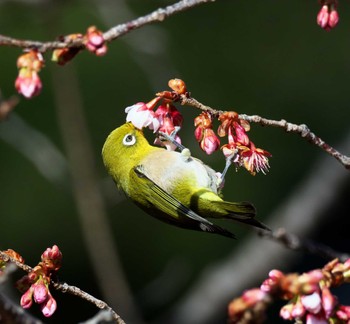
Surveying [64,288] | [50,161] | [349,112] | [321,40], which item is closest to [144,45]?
[50,161]

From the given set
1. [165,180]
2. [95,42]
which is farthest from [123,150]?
[95,42]

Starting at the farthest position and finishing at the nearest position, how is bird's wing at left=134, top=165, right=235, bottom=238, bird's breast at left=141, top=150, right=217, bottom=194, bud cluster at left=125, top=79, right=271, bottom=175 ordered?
bird's breast at left=141, top=150, right=217, bottom=194, bird's wing at left=134, top=165, right=235, bottom=238, bud cluster at left=125, top=79, right=271, bottom=175

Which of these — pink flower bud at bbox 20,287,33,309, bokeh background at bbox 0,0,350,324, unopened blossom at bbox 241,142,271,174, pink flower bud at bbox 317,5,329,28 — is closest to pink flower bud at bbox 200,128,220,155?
unopened blossom at bbox 241,142,271,174

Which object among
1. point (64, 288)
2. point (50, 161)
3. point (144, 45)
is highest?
point (144, 45)

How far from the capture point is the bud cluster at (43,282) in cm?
229

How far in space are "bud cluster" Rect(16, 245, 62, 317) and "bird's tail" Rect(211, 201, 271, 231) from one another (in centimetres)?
69

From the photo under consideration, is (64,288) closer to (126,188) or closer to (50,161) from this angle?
(126,188)

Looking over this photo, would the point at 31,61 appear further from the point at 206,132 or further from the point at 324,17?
the point at 324,17

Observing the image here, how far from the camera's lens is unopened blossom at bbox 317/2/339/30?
2.40 m

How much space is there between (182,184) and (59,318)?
233 inches

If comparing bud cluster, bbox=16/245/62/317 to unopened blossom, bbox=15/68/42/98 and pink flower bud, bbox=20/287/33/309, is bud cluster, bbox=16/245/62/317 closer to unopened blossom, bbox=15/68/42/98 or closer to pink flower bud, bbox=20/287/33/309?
pink flower bud, bbox=20/287/33/309

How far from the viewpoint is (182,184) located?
3289mm

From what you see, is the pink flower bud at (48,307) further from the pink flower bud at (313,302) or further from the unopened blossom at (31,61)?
the pink flower bud at (313,302)

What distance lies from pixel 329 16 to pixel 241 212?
80 cm
